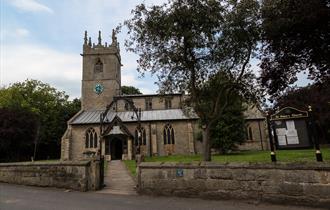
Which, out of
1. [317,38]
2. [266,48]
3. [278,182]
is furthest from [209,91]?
[278,182]

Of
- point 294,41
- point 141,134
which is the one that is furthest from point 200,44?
point 141,134

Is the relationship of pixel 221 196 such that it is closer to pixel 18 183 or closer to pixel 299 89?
pixel 18 183

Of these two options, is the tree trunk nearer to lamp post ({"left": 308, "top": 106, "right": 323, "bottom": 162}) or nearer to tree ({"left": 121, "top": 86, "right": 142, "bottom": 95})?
lamp post ({"left": 308, "top": 106, "right": 323, "bottom": 162})

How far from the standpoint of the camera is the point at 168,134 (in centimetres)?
3812

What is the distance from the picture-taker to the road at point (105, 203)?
26.1 ft

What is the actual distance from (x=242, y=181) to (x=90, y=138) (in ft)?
105

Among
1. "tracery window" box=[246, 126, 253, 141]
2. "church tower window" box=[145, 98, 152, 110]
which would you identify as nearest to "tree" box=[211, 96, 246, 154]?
"tracery window" box=[246, 126, 253, 141]

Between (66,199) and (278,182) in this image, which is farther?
(66,199)

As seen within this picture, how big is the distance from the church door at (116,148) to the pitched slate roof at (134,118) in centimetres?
312

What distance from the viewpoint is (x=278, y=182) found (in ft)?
26.6

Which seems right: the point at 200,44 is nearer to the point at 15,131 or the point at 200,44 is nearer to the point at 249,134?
the point at 249,134

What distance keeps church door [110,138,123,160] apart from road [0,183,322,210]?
85.6 ft

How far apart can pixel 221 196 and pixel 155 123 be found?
29.5 metres

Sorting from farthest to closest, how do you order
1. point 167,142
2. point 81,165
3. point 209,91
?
point 167,142, point 209,91, point 81,165
